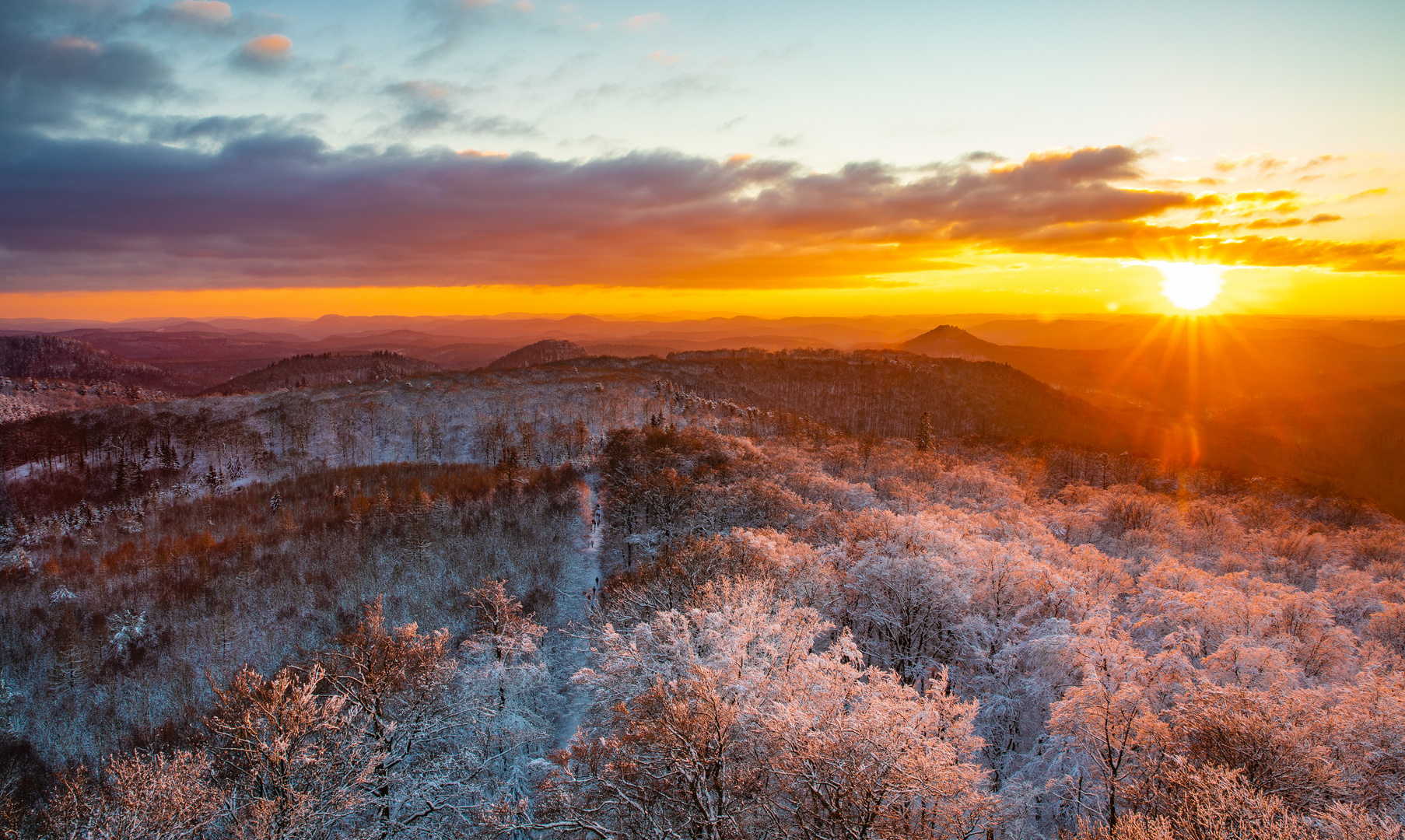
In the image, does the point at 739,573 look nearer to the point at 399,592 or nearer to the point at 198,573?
the point at 399,592

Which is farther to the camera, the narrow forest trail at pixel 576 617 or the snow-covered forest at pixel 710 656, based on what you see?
the narrow forest trail at pixel 576 617

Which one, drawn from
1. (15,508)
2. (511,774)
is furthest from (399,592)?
(15,508)

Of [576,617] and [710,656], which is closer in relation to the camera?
[710,656]

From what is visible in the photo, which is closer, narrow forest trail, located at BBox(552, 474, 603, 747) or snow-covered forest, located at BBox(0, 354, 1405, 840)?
snow-covered forest, located at BBox(0, 354, 1405, 840)

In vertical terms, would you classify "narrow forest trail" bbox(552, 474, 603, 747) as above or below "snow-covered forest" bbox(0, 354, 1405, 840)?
below

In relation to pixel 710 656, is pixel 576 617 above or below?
below
